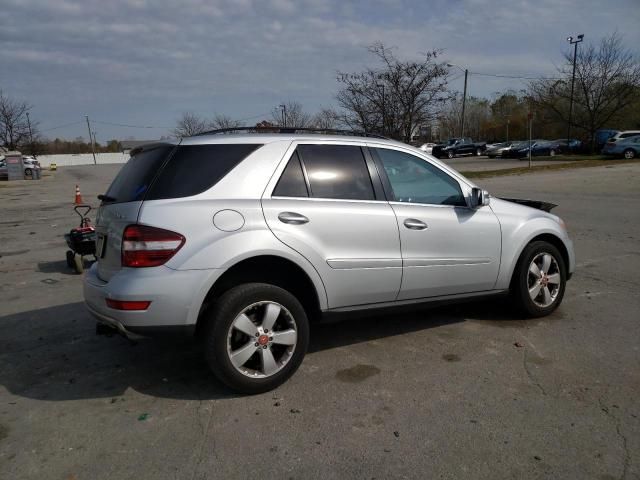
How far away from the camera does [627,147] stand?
31.2 metres

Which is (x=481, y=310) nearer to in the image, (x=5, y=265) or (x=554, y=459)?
(x=554, y=459)

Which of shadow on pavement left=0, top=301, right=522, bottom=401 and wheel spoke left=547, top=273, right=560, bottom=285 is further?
wheel spoke left=547, top=273, right=560, bottom=285

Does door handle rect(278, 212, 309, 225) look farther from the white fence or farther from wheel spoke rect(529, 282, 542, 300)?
the white fence

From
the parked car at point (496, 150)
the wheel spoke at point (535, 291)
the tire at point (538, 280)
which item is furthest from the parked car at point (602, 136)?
the wheel spoke at point (535, 291)

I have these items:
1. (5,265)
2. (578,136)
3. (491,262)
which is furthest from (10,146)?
(491,262)

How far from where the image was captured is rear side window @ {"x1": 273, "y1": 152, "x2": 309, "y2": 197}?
3594 mm

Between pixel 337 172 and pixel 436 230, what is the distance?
3.13ft

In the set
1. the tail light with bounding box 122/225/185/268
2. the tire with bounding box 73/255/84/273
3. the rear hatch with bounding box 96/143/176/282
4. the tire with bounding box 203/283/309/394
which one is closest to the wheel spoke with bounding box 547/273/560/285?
the tire with bounding box 203/283/309/394

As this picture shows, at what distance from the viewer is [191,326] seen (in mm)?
3246

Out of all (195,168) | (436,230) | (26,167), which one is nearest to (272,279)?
(195,168)

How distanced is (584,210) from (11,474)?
484 inches

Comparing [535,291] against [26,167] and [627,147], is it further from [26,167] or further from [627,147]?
[26,167]

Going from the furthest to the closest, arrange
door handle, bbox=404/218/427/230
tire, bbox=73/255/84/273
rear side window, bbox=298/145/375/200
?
tire, bbox=73/255/84/273 < door handle, bbox=404/218/427/230 < rear side window, bbox=298/145/375/200

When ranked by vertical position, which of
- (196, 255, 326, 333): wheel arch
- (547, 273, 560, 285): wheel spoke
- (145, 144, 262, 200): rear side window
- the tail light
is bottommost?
(547, 273, 560, 285): wheel spoke
